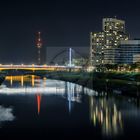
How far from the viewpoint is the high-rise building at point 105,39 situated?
60.3 meters

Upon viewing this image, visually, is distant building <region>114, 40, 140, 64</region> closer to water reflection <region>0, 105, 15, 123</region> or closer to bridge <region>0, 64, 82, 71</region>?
bridge <region>0, 64, 82, 71</region>

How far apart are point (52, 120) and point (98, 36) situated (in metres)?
54.1

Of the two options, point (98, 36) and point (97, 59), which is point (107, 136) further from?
point (98, 36)

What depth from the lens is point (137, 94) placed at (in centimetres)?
1766

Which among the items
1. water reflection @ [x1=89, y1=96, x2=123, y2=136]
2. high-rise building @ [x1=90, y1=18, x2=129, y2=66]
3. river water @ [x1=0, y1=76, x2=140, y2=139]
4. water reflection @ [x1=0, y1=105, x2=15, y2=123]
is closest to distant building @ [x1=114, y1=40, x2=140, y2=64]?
high-rise building @ [x1=90, y1=18, x2=129, y2=66]

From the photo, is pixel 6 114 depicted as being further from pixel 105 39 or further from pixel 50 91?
pixel 105 39

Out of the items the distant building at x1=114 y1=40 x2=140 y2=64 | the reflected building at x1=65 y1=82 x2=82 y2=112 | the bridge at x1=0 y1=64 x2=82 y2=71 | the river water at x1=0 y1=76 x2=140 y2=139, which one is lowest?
the river water at x1=0 y1=76 x2=140 y2=139

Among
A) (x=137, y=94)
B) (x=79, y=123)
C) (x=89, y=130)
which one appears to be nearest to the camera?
(x=89, y=130)

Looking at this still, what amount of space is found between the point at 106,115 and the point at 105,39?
5148 centimetres

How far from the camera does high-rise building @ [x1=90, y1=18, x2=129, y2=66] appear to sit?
6031 centimetres

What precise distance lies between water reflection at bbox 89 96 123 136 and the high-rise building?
40512mm

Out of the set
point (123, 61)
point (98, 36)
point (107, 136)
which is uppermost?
point (98, 36)

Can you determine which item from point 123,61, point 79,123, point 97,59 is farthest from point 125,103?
point 97,59

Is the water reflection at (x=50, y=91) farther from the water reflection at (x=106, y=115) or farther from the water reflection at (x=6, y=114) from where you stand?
the water reflection at (x=6, y=114)
